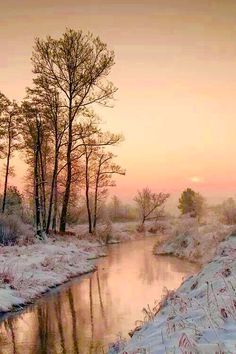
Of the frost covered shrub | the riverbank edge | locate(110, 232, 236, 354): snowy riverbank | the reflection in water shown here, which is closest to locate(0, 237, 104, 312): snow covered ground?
the riverbank edge

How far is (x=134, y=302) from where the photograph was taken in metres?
11.7

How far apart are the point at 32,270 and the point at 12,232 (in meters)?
7.84

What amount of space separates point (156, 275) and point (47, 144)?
70.8 ft

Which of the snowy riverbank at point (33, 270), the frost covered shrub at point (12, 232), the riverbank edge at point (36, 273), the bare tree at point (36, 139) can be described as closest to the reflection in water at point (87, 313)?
the riverbank edge at point (36, 273)

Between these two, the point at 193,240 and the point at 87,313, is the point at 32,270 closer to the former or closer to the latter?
the point at 87,313

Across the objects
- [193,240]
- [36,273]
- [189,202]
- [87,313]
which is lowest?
[87,313]

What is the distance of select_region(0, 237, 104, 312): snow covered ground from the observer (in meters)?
11.8

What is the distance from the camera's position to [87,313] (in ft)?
34.9

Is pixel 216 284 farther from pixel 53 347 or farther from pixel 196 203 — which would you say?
pixel 196 203

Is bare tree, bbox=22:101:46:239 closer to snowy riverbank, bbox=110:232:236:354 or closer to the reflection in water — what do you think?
the reflection in water

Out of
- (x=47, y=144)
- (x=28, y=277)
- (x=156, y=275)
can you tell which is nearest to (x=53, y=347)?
(x=28, y=277)

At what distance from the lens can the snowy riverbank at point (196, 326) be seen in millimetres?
4734

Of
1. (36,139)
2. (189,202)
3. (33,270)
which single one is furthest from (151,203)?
(33,270)

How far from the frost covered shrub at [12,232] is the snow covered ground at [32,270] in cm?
219
